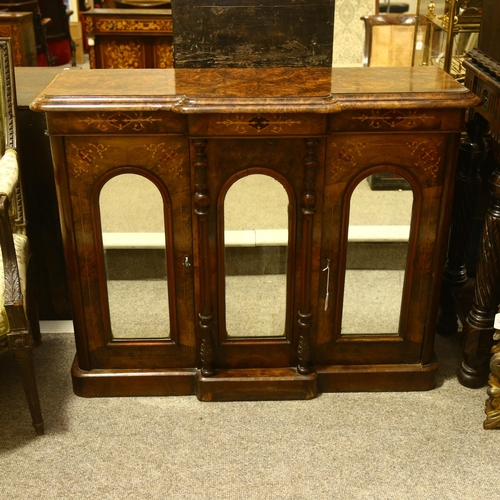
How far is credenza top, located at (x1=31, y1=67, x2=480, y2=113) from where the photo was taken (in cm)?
198

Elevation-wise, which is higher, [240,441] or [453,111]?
[453,111]

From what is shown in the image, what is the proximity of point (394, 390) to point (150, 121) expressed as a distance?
1272mm

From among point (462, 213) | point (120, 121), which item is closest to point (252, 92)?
point (120, 121)

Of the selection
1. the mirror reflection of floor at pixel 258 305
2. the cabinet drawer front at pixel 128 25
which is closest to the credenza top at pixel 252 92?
the mirror reflection of floor at pixel 258 305

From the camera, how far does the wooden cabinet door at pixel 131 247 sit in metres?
2.10

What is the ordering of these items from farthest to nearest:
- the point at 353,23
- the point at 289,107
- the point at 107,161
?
the point at 353,23
the point at 107,161
the point at 289,107

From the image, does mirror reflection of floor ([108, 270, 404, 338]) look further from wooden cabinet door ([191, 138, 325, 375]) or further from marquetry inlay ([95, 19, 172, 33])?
marquetry inlay ([95, 19, 172, 33])

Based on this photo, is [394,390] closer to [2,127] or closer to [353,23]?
[2,127]

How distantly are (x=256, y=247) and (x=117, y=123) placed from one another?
2.01ft

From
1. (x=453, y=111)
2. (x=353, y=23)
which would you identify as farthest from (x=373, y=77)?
(x=353, y=23)

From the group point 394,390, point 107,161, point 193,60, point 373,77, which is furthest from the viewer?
point 193,60

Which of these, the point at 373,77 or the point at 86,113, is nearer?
the point at 86,113

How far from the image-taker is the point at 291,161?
6.91ft

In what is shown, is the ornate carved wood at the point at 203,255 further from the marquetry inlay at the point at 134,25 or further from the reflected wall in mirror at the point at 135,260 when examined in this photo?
the marquetry inlay at the point at 134,25
